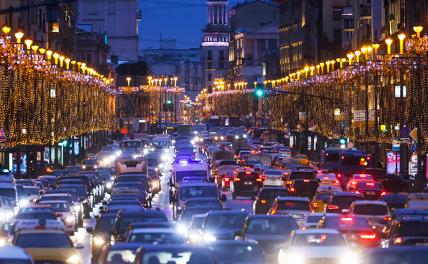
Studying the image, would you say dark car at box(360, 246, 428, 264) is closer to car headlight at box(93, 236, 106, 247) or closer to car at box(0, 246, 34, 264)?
car at box(0, 246, 34, 264)

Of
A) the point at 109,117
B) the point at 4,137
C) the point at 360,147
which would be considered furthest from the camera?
the point at 109,117

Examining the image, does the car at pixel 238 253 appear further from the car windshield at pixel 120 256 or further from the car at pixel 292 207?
the car at pixel 292 207

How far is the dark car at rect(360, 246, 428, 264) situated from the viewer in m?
17.1

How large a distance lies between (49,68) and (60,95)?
13.1m

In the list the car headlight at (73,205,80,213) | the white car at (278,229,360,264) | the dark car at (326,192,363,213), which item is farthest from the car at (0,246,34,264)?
the car headlight at (73,205,80,213)

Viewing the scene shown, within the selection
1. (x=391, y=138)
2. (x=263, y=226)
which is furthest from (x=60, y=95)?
(x=263, y=226)

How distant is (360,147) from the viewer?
349 ft

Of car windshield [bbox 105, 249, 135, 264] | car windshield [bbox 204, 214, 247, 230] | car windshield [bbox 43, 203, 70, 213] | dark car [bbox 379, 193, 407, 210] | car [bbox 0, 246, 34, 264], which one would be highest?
car [bbox 0, 246, 34, 264]

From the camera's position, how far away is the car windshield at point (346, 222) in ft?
113

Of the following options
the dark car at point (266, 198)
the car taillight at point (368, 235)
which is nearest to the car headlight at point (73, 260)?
the car taillight at point (368, 235)

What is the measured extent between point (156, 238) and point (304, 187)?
116 ft

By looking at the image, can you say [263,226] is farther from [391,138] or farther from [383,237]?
[391,138]

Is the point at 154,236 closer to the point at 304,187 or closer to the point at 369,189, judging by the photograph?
the point at 369,189

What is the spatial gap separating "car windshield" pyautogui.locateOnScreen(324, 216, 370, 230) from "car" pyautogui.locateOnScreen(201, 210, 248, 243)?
2167mm
